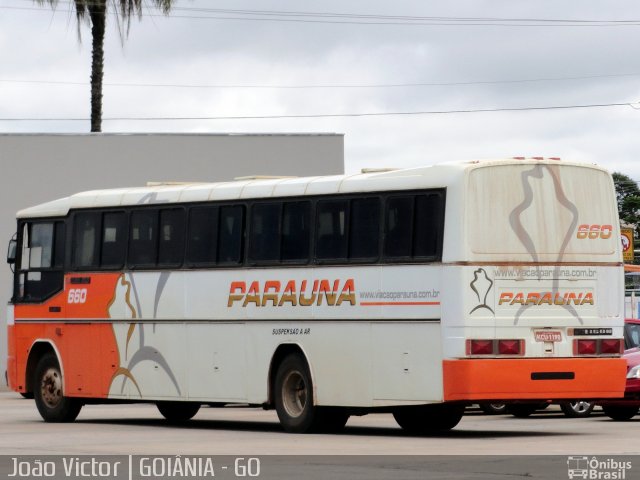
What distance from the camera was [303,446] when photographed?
1888 centimetres

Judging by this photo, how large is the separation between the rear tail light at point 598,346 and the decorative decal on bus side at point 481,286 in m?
1.31

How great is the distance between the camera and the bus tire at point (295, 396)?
21609mm

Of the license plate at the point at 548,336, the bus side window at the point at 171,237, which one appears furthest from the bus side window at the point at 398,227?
the bus side window at the point at 171,237

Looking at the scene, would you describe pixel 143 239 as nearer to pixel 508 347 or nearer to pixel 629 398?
pixel 508 347

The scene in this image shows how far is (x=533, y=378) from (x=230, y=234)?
16.6 ft

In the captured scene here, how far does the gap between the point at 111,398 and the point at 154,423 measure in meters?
0.95

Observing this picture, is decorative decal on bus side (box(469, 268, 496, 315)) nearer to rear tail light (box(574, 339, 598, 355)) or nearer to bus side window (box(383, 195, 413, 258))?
bus side window (box(383, 195, 413, 258))

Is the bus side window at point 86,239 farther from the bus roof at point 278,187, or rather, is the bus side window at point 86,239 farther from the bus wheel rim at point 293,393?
the bus wheel rim at point 293,393

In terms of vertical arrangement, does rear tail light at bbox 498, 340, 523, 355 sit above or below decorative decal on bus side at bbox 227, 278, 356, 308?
below

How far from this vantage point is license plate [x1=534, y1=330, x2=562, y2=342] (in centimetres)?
2031

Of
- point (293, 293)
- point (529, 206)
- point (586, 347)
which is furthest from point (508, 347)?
point (293, 293)

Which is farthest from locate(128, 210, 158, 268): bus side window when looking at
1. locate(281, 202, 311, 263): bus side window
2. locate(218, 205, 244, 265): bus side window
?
locate(281, 202, 311, 263): bus side window

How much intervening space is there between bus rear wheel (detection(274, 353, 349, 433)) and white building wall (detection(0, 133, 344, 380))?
23.5 metres

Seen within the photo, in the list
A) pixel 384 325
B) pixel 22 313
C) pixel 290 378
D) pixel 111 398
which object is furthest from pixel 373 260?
pixel 22 313
